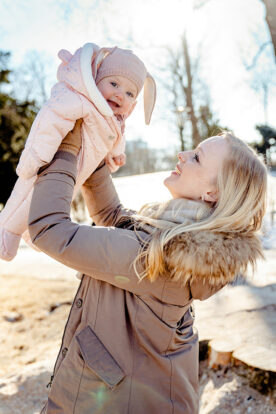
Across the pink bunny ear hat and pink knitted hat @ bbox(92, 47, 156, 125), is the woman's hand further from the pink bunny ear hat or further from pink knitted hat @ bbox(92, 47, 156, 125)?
pink knitted hat @ bbox(92, 47, 156, 125)

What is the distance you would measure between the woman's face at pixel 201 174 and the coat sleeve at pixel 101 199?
0.40 m

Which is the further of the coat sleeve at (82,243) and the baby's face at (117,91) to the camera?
the baby's face at (117,91)

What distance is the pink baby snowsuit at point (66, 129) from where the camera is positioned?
5.01 ft

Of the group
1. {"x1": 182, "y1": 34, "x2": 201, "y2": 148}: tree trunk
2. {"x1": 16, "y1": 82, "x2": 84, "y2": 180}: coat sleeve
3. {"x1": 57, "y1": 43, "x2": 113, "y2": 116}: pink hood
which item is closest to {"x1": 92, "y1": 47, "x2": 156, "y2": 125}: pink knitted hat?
{"x1": 57, "y1": 43, "x2": 113, "y2": 116}: pink hood

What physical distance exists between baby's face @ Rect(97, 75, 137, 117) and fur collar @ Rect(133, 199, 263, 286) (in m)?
0.73

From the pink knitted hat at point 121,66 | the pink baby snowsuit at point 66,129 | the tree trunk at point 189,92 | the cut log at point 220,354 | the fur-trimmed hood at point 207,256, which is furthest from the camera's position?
the tree trunk at point 189,92

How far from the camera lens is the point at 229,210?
53.1 inches

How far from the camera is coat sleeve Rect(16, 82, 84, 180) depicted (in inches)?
58.9

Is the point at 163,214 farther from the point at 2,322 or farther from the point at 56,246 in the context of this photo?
the point at 2,322

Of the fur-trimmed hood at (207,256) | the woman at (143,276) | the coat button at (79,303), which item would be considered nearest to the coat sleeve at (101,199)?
the woman at (143,276)

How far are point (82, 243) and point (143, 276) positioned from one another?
9.2 inches

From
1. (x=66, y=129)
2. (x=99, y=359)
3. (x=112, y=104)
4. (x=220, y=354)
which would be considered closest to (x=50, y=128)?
(x=66, y=129)

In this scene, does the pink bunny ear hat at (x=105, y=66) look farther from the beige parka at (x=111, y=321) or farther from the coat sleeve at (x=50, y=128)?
the beige parka at (x=111, y=321)

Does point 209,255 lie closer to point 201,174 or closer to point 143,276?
point 143,276
